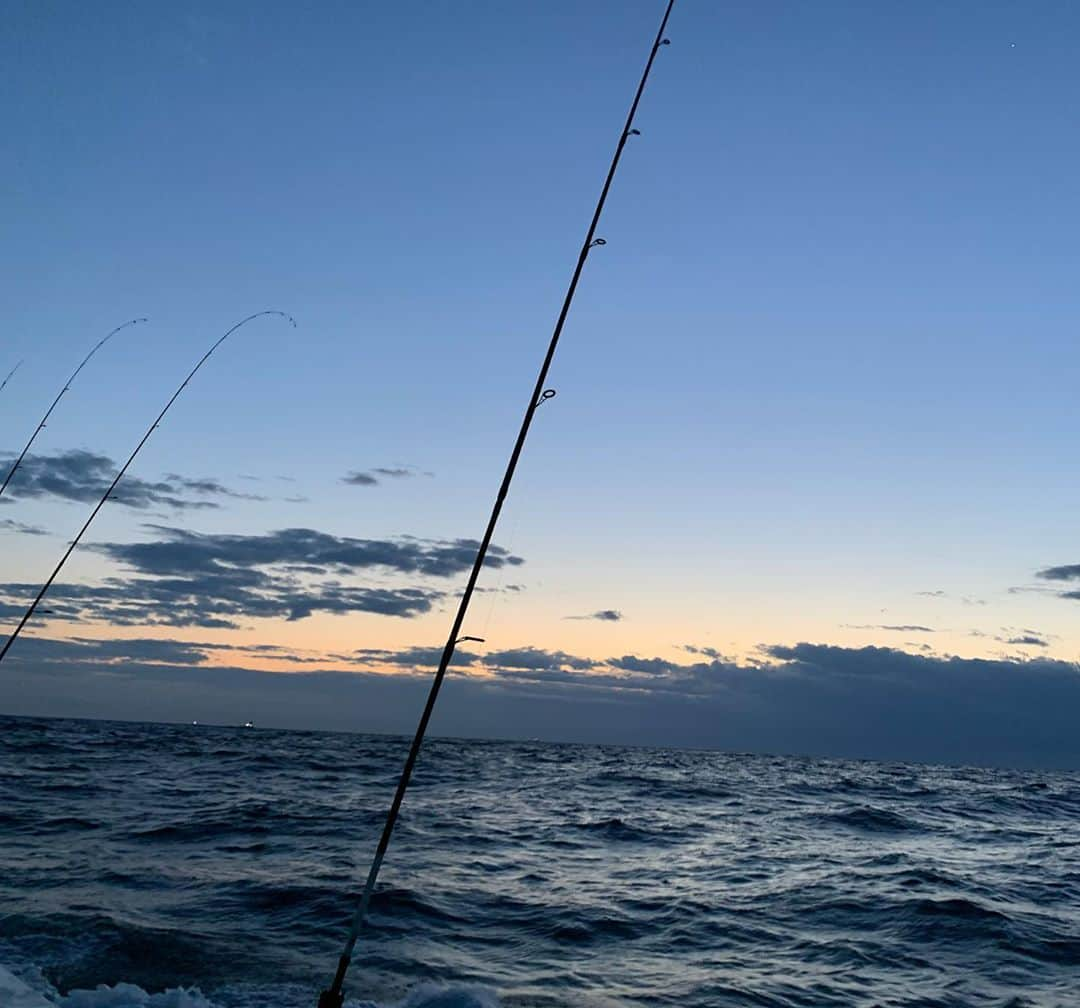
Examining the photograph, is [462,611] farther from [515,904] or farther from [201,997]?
[515,904]

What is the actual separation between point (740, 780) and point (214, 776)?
2352cm

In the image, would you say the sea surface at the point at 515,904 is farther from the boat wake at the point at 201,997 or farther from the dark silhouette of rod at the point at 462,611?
the dark silhouette of rod at the point at 462,611

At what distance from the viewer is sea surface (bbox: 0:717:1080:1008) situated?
8.31m

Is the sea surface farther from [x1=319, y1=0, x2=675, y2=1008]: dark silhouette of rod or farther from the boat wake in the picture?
[x1=319, y1=0, x2=675, y2=1008]: dark silhouette of rod

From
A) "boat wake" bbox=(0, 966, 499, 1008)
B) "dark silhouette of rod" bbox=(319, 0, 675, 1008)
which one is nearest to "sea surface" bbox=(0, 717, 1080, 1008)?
"boat wake" bbox=(0, 966, 499, 1008)

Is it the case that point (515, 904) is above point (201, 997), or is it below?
below

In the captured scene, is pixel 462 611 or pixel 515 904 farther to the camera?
pixel 515 904

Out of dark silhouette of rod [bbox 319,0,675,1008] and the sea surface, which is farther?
the sea surface

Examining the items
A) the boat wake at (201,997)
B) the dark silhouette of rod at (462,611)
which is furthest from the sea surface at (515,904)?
the dark silhouette of rod at (462,611)

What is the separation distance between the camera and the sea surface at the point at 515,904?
831 cm

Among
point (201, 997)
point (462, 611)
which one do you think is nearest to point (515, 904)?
point (201, 997)

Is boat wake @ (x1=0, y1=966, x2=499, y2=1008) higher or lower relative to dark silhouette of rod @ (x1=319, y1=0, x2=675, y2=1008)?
lower

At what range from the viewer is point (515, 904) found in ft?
38.0

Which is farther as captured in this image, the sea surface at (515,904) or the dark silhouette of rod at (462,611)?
the sea surface at (515,904)
